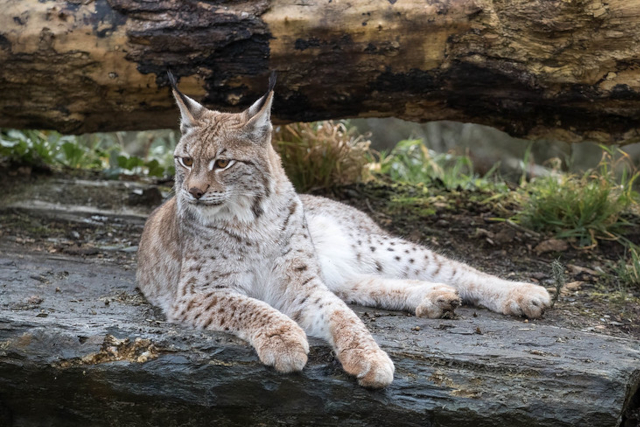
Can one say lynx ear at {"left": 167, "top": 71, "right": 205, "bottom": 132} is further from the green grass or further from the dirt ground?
the green grass

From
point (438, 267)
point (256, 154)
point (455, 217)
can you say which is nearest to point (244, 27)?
point (256, 154)

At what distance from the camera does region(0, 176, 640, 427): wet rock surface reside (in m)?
3.40

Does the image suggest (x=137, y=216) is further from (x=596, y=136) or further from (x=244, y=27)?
(x=596, y=136)

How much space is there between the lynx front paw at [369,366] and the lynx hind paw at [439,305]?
782 mm

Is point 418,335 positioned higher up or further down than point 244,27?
further down

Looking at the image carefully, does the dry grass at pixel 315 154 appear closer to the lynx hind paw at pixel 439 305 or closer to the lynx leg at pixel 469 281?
the lynx leg at pixel 469 281

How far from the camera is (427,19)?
4789mm

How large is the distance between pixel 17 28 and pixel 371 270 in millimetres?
2807

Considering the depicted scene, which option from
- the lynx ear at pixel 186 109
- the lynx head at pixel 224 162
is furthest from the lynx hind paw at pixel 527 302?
the lynx ear at pixel 186 109

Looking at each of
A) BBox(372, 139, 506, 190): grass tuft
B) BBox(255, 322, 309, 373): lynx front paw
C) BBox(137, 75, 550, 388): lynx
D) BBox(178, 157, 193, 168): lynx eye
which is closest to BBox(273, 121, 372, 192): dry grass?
BBox(372, 139, 506, 190): grass tuft

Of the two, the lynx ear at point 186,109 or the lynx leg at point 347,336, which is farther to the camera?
the lynx ear at point 186,109

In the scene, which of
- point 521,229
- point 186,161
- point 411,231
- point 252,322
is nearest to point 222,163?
point 186,161

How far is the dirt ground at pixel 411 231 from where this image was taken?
4.96 m

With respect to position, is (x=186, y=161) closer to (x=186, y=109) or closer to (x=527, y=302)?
(x=186, y=109)
